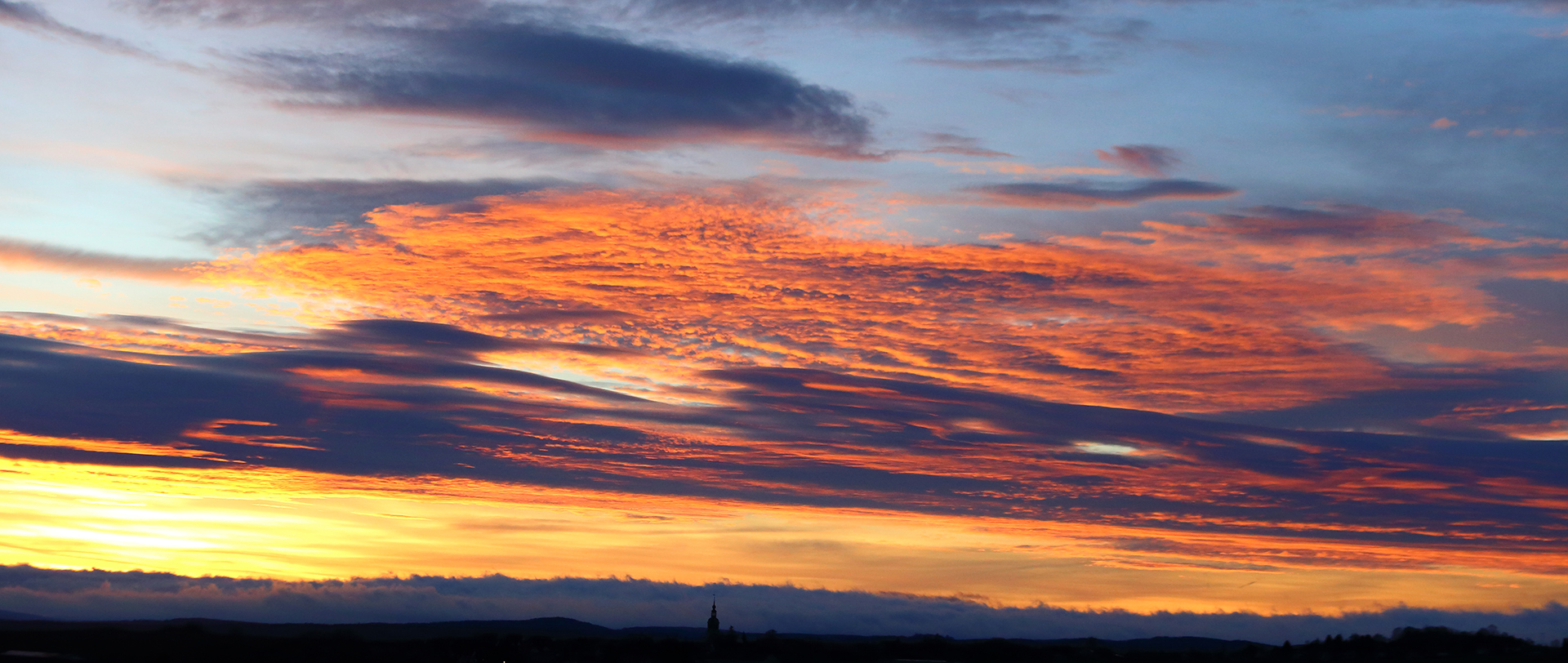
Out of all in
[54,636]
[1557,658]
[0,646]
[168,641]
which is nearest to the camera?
[0,646]

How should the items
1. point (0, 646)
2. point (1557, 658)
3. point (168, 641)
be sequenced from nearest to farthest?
point (0, 646), point (168, 641), point (1557, 658)

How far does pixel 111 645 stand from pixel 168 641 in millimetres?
9328

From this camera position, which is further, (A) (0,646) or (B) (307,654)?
(B) (307,654)

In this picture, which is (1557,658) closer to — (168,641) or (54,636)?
(168,641)

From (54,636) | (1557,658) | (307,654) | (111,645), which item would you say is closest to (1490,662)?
(1557,658)

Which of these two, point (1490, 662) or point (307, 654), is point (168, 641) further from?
point (1490, 662)

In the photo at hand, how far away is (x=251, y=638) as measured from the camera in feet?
618

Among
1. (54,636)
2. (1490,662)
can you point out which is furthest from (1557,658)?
(54,636)

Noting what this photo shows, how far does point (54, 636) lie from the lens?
585ft

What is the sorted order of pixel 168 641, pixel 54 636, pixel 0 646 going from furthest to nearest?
1. pixel 54 636
2. pixel 168 641
3. pixel 0 646

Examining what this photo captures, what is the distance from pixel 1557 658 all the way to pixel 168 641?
642ft

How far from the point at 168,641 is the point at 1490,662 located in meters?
190

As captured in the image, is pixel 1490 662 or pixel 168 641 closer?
pixel 168 641

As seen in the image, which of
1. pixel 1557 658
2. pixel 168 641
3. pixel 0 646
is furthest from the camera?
pixel 1557 658
